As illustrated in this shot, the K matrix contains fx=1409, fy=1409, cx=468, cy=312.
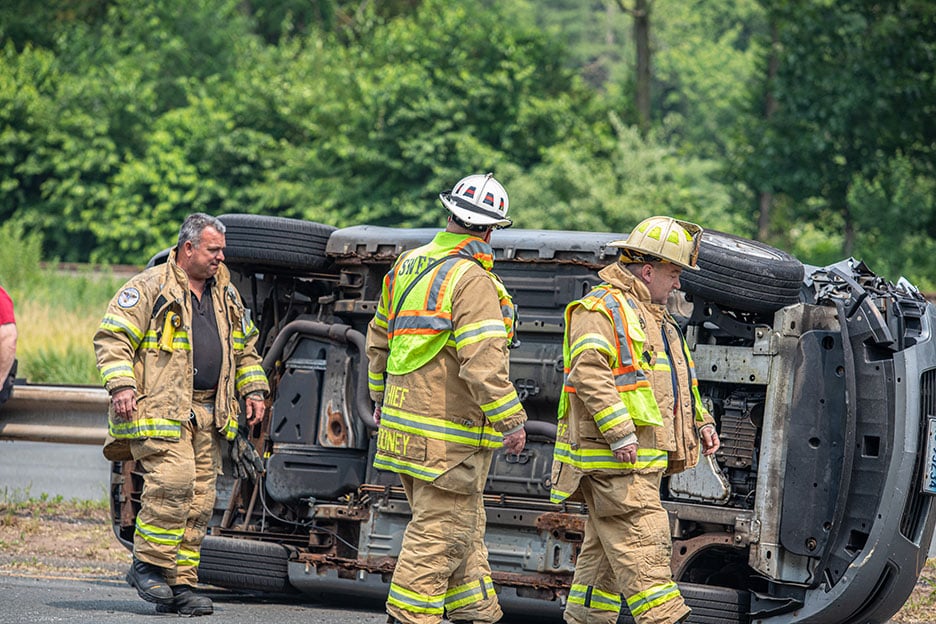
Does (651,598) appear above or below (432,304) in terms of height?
below

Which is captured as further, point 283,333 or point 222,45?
point 222,45

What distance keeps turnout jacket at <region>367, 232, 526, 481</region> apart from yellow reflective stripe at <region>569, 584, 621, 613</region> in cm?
66

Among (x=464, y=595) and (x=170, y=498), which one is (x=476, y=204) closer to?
(x=464, y=595)

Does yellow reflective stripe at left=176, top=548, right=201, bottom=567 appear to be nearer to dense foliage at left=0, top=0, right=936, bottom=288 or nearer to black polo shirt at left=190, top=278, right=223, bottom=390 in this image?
black polo shirt at left=190, top=278, right=223, bottom=390

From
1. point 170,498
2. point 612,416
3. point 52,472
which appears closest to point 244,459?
point 170,498

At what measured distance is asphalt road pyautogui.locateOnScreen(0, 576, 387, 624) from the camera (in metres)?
5.95

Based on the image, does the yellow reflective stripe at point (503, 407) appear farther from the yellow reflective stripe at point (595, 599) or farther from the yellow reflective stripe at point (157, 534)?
the yellow reflective stripe at point (157, 534)

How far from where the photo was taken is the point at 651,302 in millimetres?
5449

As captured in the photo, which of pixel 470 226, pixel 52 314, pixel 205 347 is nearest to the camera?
pixel 470 226

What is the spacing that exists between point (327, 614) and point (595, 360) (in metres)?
2.08

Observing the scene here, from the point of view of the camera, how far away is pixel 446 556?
17.4 feet

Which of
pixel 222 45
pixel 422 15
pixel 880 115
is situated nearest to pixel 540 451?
pixel 880 115

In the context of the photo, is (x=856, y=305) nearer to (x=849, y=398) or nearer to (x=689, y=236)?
(x=849, y=398)

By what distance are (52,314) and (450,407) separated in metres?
10.6
